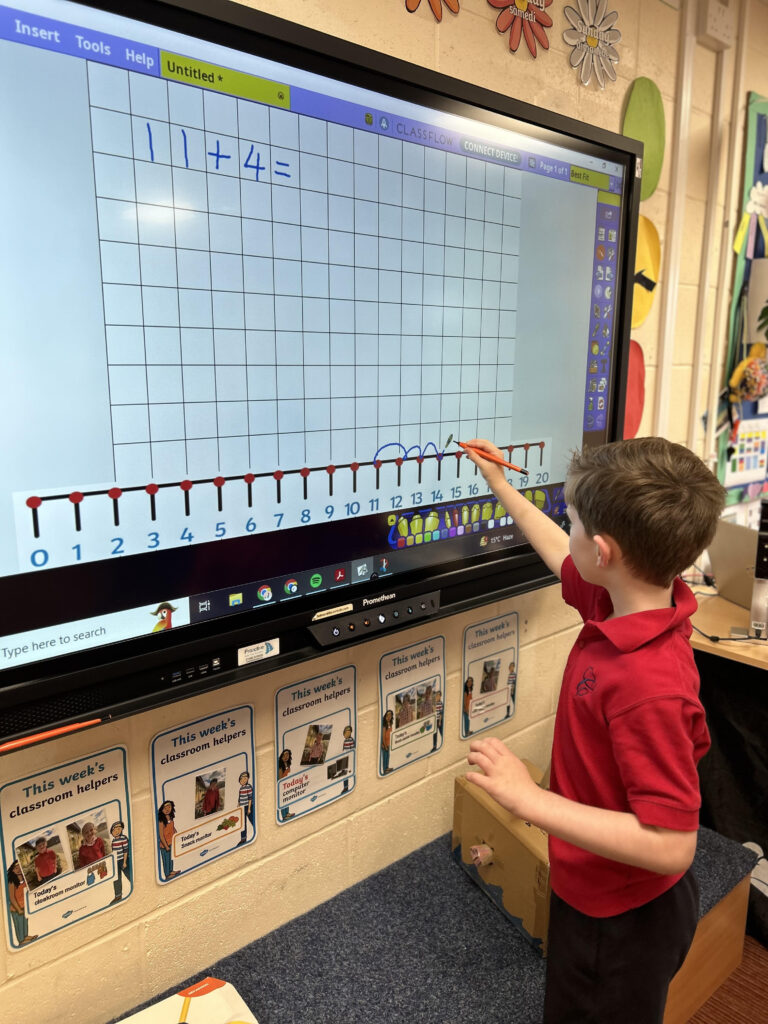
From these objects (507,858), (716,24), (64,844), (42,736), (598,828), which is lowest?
(507,858)

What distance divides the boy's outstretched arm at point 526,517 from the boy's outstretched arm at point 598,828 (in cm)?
44

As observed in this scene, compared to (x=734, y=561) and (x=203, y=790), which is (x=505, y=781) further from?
(x=734, y=561)

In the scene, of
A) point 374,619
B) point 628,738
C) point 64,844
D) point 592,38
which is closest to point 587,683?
point 628,738

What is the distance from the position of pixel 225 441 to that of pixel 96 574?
250mm

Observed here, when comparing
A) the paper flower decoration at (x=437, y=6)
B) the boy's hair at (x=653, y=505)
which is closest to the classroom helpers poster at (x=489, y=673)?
the boy's hair at (x=653, y=505)

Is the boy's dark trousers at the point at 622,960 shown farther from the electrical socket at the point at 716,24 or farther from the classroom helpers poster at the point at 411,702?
→ the electrical socket at the point at 716,24

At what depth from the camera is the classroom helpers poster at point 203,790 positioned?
3.69 feet

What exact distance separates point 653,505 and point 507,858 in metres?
0.83

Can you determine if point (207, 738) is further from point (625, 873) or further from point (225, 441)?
point (625, 873)

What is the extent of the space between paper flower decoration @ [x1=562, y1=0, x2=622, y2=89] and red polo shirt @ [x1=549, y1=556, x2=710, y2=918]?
121cm

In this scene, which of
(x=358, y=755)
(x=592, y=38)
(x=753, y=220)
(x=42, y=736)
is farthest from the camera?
(x=753, y=220)

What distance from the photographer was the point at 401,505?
4.06 ft

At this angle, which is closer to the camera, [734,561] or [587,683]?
[587,683]

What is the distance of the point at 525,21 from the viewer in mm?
1401
